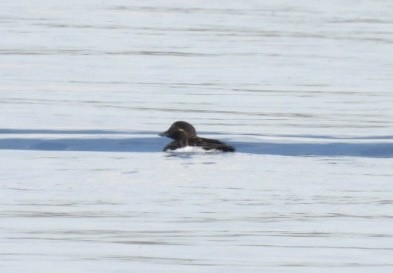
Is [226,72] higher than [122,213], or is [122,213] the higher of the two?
[226,72]

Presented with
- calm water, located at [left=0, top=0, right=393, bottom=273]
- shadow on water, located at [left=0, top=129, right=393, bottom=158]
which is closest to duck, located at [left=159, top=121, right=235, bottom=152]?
calm water, located at [left=0, top=0, right=393, bottom=273]

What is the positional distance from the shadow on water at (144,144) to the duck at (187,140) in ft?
0.82

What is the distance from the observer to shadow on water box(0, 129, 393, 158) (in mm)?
12531

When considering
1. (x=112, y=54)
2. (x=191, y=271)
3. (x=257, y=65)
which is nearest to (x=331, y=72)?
(x=257, y=65)

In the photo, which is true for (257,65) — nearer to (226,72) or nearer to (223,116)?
(226,72)

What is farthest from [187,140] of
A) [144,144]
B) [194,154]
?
[144,144]

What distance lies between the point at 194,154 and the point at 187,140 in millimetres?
127

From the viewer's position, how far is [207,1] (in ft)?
94.8

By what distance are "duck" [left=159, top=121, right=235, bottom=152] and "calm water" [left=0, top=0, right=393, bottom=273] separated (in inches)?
3.9

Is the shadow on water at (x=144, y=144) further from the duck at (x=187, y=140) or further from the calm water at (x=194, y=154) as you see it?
the duck at (x=187, y=140)

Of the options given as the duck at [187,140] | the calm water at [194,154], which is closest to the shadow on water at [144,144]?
the calm water at [194,154]

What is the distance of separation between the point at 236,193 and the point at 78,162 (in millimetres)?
1866

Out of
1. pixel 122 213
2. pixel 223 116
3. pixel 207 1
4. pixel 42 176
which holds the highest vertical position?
pixel 207 1

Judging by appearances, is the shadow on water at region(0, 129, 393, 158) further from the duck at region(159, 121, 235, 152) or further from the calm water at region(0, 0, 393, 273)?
the duck at region(159, 121, 235, 152)
